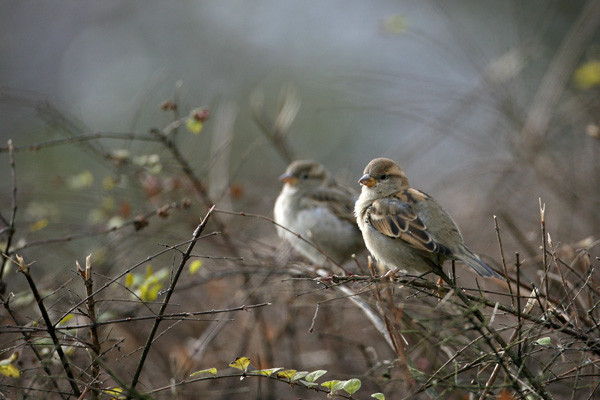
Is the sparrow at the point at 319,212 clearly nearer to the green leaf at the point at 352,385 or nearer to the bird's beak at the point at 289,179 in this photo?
the bird's beak at the point at 289,179

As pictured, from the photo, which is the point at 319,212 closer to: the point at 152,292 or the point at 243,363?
the point at 152,292

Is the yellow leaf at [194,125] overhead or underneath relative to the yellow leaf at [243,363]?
overhead

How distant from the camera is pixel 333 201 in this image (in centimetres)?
609

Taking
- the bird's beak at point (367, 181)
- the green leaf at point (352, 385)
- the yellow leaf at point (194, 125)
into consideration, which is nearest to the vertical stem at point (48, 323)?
the green leaf at point (352, 385)

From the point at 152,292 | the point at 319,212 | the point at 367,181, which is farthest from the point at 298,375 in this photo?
the point at 319,212

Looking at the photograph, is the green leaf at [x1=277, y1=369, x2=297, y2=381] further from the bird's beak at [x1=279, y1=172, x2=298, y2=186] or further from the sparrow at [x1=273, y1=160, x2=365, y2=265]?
the bird's beak at [x1=279, y1=172, x2=298, y2=186]

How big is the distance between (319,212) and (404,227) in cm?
206

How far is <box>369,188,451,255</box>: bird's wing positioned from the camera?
153 inches

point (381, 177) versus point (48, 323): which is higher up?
point (381, 177)

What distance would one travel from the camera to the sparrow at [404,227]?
390cm

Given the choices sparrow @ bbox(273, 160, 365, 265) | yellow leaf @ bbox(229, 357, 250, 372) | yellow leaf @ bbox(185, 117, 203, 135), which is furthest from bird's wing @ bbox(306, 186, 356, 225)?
yellow leaf @ bbox(229, 357, 250, 372)

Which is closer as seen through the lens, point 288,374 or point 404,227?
point 288,374

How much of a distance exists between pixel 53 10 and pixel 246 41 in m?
4.72

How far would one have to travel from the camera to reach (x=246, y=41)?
15.8 m
